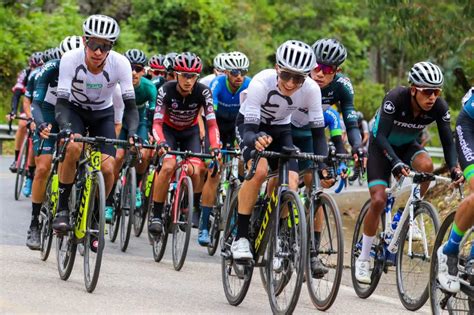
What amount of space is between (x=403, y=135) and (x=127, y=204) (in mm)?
3916

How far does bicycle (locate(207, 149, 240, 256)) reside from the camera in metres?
12.4

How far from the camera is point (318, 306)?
9.22 meters

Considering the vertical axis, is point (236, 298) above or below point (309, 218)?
below

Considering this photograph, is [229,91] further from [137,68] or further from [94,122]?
[94,122]

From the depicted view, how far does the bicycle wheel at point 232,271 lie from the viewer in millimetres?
9270

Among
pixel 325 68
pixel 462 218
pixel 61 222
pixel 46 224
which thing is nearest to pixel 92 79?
pixel 61 222

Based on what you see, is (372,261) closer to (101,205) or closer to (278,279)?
(278,279)

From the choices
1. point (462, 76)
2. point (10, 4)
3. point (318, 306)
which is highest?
point (10, 4)

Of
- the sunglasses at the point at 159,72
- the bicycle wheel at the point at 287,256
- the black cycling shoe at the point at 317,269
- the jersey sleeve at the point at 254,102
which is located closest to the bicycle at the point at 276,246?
the bicycle wheel at the point at 287,256

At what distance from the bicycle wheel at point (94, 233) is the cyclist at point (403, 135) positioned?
242cm

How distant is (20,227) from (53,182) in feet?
10.2

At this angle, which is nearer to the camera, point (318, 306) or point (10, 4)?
point (318, 306)

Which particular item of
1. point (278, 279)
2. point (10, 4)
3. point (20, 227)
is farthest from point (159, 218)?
point (10, 4)

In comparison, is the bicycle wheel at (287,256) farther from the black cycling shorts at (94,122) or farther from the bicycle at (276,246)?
the black cycling shorts at (94,122)
